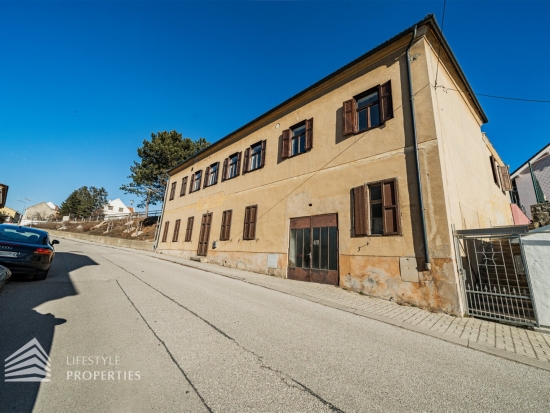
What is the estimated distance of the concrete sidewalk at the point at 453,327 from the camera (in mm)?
3725

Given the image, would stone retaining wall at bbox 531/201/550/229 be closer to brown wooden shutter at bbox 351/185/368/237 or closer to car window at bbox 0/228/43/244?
brown wooden shutter at bbox 351/185/368/237

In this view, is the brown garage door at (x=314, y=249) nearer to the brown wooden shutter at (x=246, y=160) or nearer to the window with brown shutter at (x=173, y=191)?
the brown wooden shutter at (x=246, y=160)

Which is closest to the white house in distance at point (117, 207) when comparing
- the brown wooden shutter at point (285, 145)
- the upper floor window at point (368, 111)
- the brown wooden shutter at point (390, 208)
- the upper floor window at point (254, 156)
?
the upper floor window at point (254, 156)

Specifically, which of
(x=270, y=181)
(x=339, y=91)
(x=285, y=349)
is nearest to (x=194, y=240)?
(x=270, y=181)

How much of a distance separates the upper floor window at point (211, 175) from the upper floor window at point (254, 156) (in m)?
3.26

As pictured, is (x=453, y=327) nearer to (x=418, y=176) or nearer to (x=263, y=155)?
(x=418, y=176)

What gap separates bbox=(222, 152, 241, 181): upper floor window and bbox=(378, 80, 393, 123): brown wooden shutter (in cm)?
864

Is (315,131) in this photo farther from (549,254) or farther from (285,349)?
(285,349)

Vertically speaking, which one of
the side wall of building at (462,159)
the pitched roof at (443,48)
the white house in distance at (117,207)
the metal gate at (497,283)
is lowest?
the metal gate at (497,283)

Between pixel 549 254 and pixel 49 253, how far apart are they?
12.0 m

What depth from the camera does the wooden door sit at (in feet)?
48.7

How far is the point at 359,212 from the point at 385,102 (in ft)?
13.1

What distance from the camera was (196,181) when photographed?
1844 centimetres

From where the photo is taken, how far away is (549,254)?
15.8 feet
